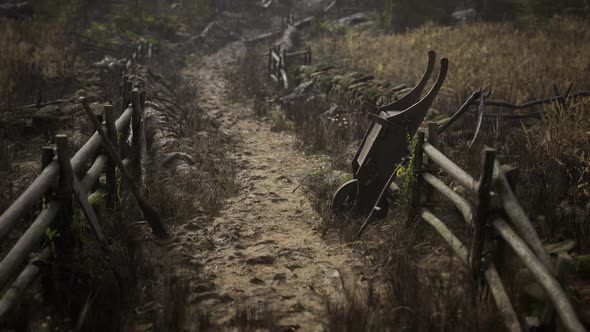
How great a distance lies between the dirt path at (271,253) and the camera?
3742mm

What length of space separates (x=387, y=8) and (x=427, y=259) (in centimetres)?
1656

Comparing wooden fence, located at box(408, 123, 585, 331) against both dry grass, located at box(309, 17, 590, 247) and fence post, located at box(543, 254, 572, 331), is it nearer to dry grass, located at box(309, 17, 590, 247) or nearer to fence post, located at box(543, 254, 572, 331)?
fence post, located at box(543, 254, 572, 331)

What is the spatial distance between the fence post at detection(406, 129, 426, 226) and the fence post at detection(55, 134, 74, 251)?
3.05m

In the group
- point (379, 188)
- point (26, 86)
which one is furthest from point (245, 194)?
point (26, 86)

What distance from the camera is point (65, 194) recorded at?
10.8 ft

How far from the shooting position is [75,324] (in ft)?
10.6

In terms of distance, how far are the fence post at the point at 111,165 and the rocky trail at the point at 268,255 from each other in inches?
31.1

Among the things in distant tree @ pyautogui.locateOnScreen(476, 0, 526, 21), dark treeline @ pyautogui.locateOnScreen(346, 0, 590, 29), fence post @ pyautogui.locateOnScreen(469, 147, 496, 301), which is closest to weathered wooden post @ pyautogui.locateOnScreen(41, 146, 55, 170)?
fence post @ pyautogui.locateOnScreen(469, 147, 496, 301)

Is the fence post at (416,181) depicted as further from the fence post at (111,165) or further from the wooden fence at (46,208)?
the fence post at (111,165)

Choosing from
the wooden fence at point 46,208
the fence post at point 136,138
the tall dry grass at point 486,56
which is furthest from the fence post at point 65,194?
the tall dry grass at point 486,56

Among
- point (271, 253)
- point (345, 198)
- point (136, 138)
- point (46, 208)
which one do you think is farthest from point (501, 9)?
point (46, 208)

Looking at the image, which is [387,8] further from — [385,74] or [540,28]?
[385,74]

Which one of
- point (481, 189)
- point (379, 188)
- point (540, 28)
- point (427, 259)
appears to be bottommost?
point (427, 259)

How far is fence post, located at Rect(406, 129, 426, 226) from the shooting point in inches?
174
